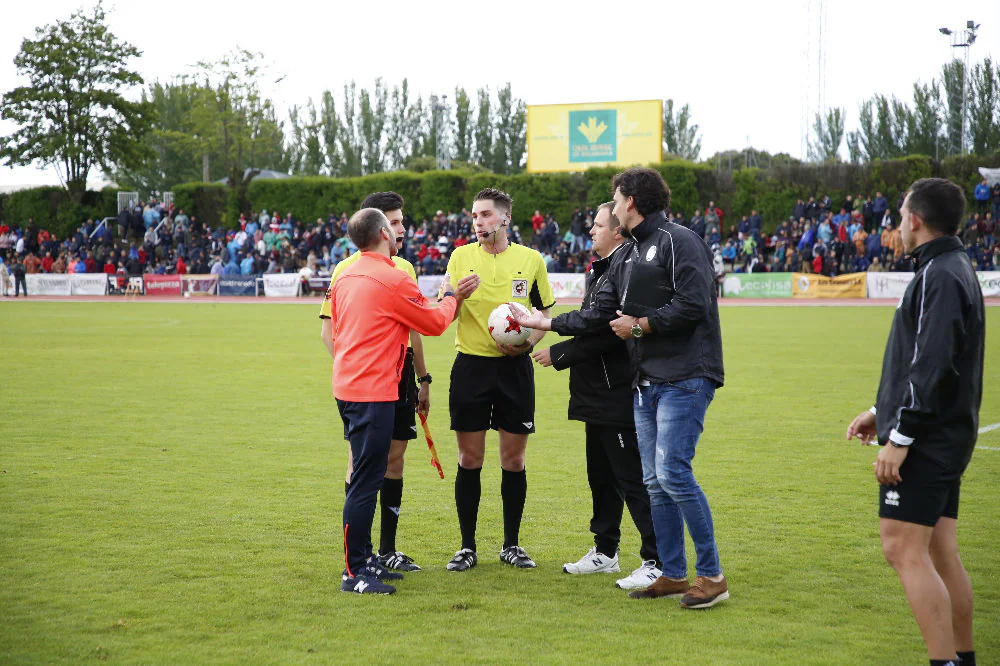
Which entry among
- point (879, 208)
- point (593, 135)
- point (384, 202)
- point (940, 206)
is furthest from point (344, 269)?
point (593, 135)

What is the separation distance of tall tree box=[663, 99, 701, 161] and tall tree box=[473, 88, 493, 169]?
16.9m

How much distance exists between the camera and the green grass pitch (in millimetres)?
4418

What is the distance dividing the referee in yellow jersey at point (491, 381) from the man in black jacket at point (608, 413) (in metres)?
0.31

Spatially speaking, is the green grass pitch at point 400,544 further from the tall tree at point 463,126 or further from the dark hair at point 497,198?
the tall tree at point 463,126

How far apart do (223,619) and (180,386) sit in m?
9.26

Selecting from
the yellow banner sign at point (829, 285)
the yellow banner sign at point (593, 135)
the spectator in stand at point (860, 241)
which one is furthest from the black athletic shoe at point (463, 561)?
the yellow banner sign at point (593, 135)

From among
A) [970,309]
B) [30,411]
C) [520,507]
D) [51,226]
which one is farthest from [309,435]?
[51,226]

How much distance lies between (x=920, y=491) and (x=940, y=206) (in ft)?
3.63

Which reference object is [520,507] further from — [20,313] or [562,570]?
[20,313]

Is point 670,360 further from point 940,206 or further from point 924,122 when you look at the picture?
point 924,122

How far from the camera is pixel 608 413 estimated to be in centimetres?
554

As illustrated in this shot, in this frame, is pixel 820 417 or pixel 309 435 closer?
pixel 309 435

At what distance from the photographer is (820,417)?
421 inches

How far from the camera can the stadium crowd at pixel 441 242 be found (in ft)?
116
